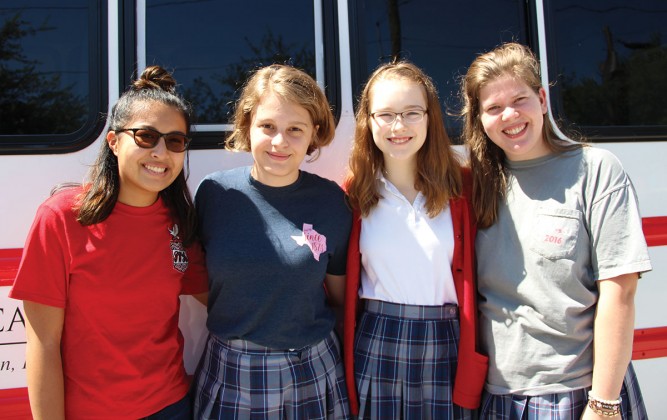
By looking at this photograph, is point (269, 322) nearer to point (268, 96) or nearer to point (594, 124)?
point (268, 96)

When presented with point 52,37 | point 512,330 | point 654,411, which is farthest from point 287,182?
point 654,411

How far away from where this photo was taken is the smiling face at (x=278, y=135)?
1.65m

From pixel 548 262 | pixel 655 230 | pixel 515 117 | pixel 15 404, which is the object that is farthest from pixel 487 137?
pixel 15 404

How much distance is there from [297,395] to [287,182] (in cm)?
71

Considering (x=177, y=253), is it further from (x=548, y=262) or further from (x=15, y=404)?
(x=548, y=262)

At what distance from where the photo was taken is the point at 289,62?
1.97 meters

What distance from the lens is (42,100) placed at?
1.82 m

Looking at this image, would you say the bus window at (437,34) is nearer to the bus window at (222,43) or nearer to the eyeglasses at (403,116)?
the bus window at (222,43)

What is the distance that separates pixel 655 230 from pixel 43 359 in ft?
7.77

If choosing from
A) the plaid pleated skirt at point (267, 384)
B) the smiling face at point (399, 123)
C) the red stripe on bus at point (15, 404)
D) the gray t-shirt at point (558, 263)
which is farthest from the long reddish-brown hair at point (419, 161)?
the red stripe on bus at point (15, 404)

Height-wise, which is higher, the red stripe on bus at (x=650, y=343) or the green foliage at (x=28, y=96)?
the green foliage at (x=28, y=96)

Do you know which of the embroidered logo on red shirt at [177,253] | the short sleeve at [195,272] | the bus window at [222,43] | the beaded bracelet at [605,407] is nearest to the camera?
the beaded bracelet at [605,407]

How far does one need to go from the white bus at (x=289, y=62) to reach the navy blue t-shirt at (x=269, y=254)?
0.28 m

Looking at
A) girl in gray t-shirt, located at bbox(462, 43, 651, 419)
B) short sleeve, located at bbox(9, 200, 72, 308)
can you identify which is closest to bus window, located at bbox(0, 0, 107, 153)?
short sleeve, located at bbox(9, 200, 72, 308)
